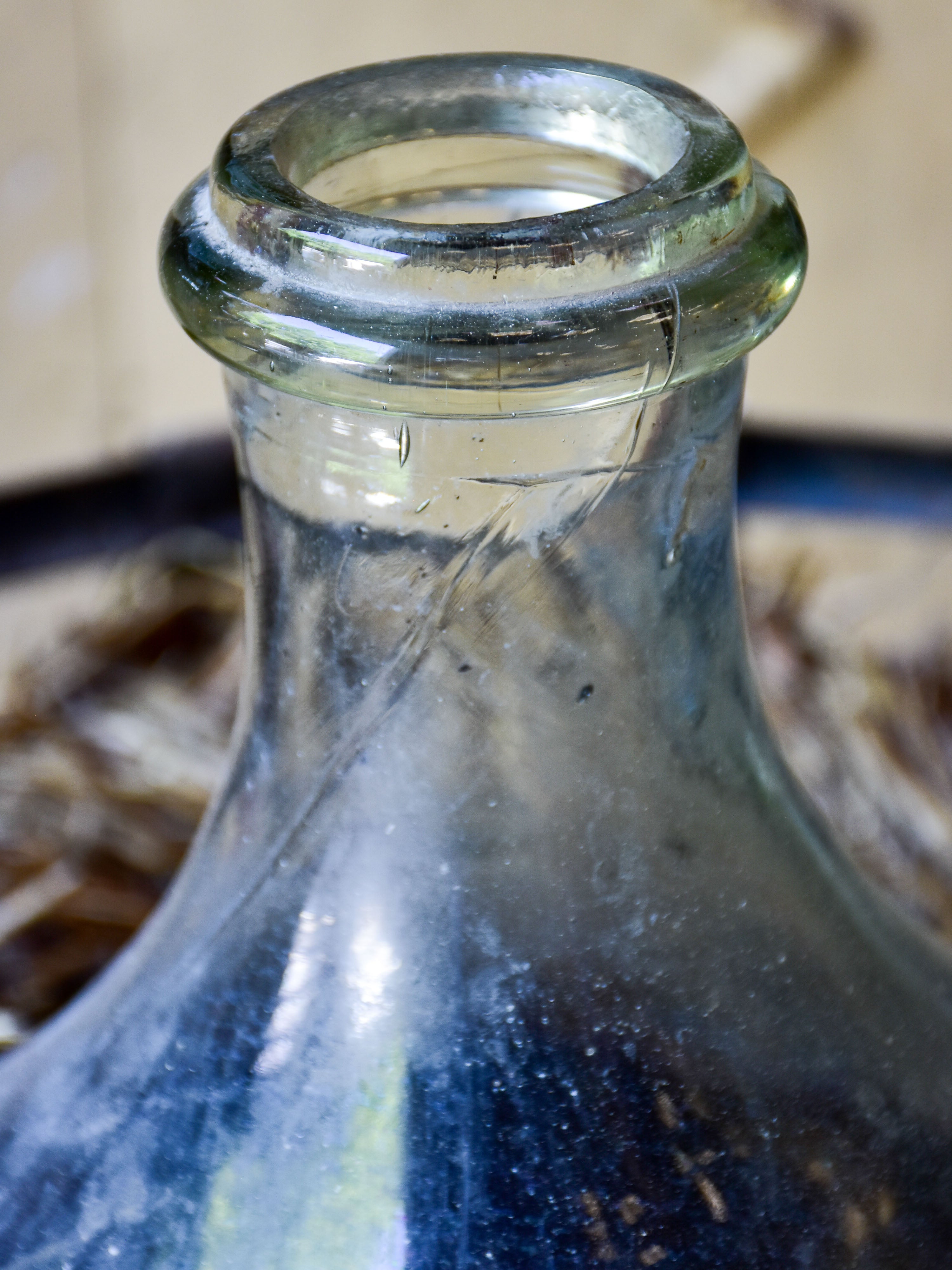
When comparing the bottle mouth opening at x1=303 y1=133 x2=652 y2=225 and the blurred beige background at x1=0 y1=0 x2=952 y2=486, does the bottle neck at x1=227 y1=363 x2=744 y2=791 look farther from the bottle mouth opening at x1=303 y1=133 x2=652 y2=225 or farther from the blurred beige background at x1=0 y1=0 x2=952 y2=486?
the blurred beige background at x1=0 y1=0 x2=952 y2=486

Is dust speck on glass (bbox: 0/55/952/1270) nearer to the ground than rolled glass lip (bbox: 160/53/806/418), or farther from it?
nearer to the ground

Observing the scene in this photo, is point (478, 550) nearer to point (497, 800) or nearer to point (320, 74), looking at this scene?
point (497, 800)

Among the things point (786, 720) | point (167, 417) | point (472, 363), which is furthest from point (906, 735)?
point (167, 417)

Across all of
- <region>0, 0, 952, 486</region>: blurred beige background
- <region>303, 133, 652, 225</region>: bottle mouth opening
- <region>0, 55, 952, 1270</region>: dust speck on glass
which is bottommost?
<region>0, 0, 952, 486</region>: blurred beige background

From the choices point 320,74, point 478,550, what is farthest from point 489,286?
point 320,74

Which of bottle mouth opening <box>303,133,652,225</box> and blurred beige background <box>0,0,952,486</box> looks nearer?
bottle mouth opening <box>303,133,652,225</box>

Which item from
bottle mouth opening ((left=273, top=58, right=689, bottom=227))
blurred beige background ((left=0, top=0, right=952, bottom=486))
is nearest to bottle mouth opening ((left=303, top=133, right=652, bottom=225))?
bottle mouth opening ((left=273, top=58, right=689, bottom=227))

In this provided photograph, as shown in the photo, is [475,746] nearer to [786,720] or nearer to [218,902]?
[218,902]
